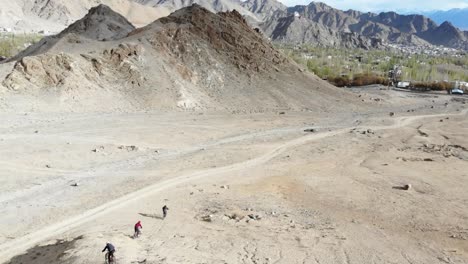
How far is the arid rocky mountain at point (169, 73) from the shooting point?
42.0m

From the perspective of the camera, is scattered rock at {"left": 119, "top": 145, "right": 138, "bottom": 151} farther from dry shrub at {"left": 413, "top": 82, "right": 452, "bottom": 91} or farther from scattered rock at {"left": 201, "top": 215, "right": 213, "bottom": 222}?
dry shrub at {"left": 413, "top": 82, "right": 452, "bottom": 91}

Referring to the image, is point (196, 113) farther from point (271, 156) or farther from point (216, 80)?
point (271, 156)

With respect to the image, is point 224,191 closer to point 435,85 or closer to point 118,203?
point 118,203

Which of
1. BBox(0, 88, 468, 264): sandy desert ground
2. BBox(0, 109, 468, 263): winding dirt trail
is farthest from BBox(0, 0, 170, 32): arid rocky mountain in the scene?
BBox(0, 109, 468, 263): winding dirt trail

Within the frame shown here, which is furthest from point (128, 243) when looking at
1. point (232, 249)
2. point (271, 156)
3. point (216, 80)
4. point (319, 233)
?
point (216, 80)

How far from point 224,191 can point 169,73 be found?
1030 inches

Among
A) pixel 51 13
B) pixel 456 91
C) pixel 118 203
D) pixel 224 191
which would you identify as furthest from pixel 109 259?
pixel 51 13

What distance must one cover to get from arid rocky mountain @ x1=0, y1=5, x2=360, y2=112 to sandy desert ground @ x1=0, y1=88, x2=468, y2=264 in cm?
299

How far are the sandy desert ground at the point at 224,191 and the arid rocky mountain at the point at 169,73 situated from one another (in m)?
2.99

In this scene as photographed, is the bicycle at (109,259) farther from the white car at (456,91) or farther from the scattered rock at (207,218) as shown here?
the white car at (456,91)

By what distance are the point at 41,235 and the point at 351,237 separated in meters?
12.2

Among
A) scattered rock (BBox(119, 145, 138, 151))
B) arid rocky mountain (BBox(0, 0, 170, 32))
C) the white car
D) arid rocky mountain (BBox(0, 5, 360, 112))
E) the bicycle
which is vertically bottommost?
the white car

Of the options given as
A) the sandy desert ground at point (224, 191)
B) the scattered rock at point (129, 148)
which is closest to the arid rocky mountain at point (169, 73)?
the sandy desert ground at point (224, 191)

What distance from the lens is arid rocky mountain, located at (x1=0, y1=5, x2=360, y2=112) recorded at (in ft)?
138
